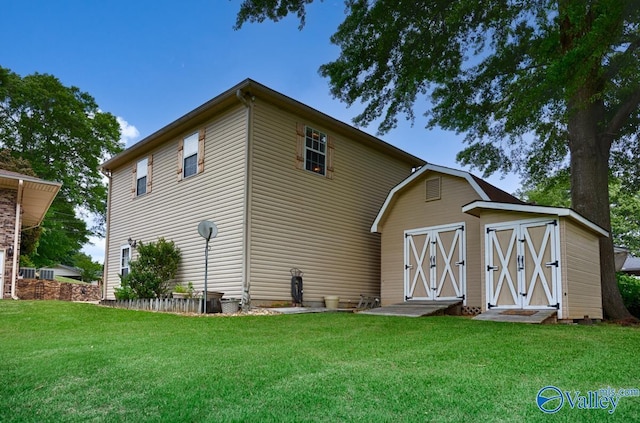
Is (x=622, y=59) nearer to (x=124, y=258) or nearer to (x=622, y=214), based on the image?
(x=124, y=258)

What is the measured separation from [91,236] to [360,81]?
22.4 metres

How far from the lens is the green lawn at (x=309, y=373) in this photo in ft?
10.5

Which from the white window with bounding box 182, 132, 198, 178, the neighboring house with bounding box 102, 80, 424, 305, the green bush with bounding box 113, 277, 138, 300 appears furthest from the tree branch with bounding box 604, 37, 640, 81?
the green bush with bounding box 113, 277, 138, 300

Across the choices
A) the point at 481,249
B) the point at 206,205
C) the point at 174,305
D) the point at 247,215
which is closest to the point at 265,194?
the point at 247,215

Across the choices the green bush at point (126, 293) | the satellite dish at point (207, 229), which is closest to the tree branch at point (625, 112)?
the satellite dish at point (207, 229)

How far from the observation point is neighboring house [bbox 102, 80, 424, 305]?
36.6 feet

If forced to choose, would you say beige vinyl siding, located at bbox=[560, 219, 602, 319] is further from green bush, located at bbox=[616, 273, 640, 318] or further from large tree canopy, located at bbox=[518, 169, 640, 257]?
large tree canopy, located at bbox=[518, 169, 640, 257]

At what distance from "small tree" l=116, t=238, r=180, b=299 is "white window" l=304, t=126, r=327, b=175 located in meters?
4.15

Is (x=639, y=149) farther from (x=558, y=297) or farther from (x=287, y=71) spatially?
(x=287, y=71)

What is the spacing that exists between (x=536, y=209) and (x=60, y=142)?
83.1ft

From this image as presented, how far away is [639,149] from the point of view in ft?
46.8

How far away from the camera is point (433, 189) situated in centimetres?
1185

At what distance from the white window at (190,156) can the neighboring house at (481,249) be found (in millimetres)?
5143

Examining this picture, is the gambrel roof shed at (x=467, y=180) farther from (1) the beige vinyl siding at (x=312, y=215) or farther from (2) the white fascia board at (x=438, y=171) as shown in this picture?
(1) the beige vinyl siding at (x=312, y=215)
